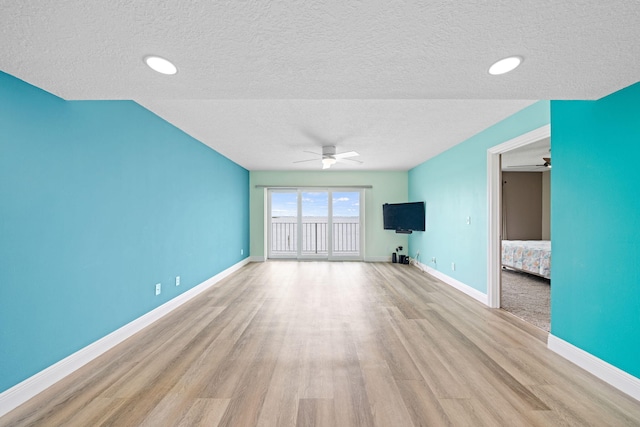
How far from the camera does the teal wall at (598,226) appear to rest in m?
1.86

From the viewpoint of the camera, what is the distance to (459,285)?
4.35m

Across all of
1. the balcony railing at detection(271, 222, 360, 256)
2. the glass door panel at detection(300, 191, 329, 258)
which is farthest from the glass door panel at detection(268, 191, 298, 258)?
the glass door panel at detection(300, 191, 329, 258)

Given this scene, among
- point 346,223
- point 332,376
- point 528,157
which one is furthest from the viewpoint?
point 346,223

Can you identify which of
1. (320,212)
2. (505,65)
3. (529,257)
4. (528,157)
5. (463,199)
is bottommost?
(529,257)

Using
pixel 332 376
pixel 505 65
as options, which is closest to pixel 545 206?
pixel 505 65

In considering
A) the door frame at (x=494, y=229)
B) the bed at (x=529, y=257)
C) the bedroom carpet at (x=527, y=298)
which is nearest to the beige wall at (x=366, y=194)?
the bed at (x=529, y=257)

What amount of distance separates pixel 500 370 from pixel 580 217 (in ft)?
4.49

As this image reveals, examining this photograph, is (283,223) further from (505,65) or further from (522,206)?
(505,65)

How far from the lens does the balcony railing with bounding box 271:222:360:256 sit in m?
8.10

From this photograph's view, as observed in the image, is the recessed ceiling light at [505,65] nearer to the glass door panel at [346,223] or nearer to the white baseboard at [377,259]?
the glass door panel at [346,223]

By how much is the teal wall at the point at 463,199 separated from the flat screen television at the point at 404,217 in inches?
8.2

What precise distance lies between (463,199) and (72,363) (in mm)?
4821

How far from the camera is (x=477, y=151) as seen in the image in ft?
12.8

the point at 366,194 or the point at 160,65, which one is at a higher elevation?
the point at 160,65
